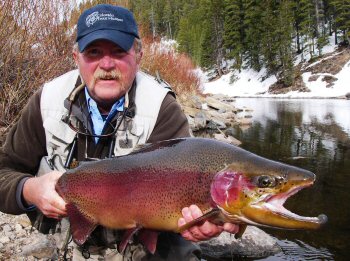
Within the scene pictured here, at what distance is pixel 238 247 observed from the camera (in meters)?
5.01

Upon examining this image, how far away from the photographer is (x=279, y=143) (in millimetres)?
12328

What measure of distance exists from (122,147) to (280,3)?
160ft

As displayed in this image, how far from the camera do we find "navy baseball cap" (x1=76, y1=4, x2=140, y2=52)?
2.38 metres

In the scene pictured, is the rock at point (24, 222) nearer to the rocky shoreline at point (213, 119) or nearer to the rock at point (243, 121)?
the rocky shoreline at point (213, 119)

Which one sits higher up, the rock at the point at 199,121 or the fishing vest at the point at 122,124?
the fishing vest at the point at 122,124

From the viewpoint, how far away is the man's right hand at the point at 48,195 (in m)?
2.18

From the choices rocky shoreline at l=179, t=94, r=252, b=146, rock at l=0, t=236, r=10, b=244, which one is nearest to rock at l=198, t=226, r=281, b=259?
rock at l=0, t=236, r=10, b=244

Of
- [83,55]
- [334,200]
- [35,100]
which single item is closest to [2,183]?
[35,100]

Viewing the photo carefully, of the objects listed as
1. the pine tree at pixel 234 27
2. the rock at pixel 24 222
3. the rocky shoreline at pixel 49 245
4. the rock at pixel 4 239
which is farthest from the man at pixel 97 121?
the pine tree at pixel 234 27

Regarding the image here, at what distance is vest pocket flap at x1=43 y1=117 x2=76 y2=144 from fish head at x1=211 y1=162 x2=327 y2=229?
3.67ft

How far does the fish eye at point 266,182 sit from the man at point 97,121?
0.91 m

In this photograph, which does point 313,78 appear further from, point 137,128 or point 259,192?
point 259,192

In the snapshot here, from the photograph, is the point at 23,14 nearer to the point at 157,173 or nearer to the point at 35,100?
the point at 35,100

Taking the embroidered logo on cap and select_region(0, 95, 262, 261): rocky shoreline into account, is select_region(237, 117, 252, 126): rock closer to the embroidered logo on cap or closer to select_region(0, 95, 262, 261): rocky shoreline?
select_region(0, 95, 262, 261): rocky shoreline
